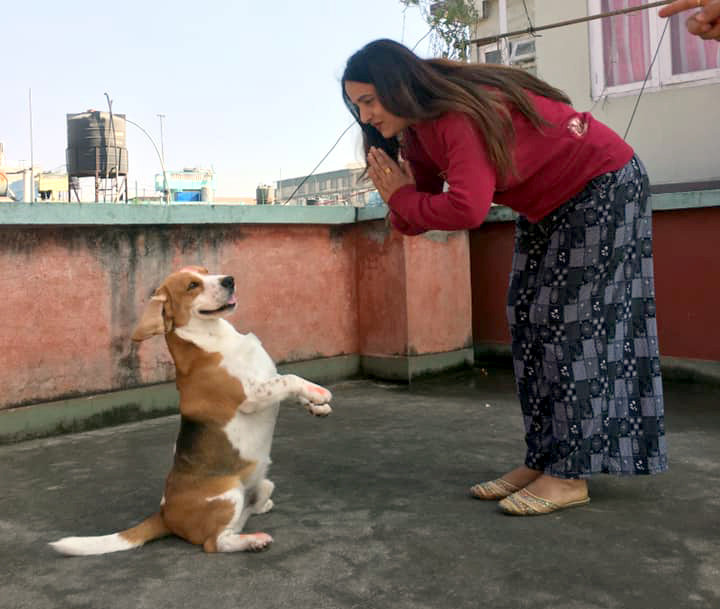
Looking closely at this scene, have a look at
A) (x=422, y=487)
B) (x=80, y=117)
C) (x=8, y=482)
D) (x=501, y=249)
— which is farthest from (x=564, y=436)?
(x=80, y=117)

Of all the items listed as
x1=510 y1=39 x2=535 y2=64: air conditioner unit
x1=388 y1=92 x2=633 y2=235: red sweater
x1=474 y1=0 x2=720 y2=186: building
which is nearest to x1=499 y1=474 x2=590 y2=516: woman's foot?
x1=388 y1=92 x2=633 y2=235: red sweater

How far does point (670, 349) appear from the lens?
→ 5.61 metres

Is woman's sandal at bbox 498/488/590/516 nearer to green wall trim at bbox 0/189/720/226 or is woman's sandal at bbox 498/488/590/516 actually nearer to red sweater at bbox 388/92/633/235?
red sweater at bbox 388/92/633/235

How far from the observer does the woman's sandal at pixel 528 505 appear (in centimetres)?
286

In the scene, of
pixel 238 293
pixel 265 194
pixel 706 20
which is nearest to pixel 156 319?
pixel 706 20

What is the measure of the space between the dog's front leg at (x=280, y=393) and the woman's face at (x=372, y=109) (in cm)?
96

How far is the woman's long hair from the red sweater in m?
0.04

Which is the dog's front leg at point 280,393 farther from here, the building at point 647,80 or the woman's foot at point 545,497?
the building at point 647,80

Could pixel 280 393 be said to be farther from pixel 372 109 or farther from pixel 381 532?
pixel 372 109

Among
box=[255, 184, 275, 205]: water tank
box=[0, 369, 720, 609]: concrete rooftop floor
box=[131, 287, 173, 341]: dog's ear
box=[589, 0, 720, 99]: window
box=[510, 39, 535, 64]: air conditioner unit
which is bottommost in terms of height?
box=[0, 369, 720, 609]: concrete rooftop floor

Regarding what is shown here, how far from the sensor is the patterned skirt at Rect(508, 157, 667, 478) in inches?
112

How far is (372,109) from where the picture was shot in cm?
265

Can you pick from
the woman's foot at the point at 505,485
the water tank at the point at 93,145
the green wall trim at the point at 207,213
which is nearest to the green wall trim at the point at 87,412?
the green wall trim at the point at 207,213

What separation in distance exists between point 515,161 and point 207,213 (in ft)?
10.0
